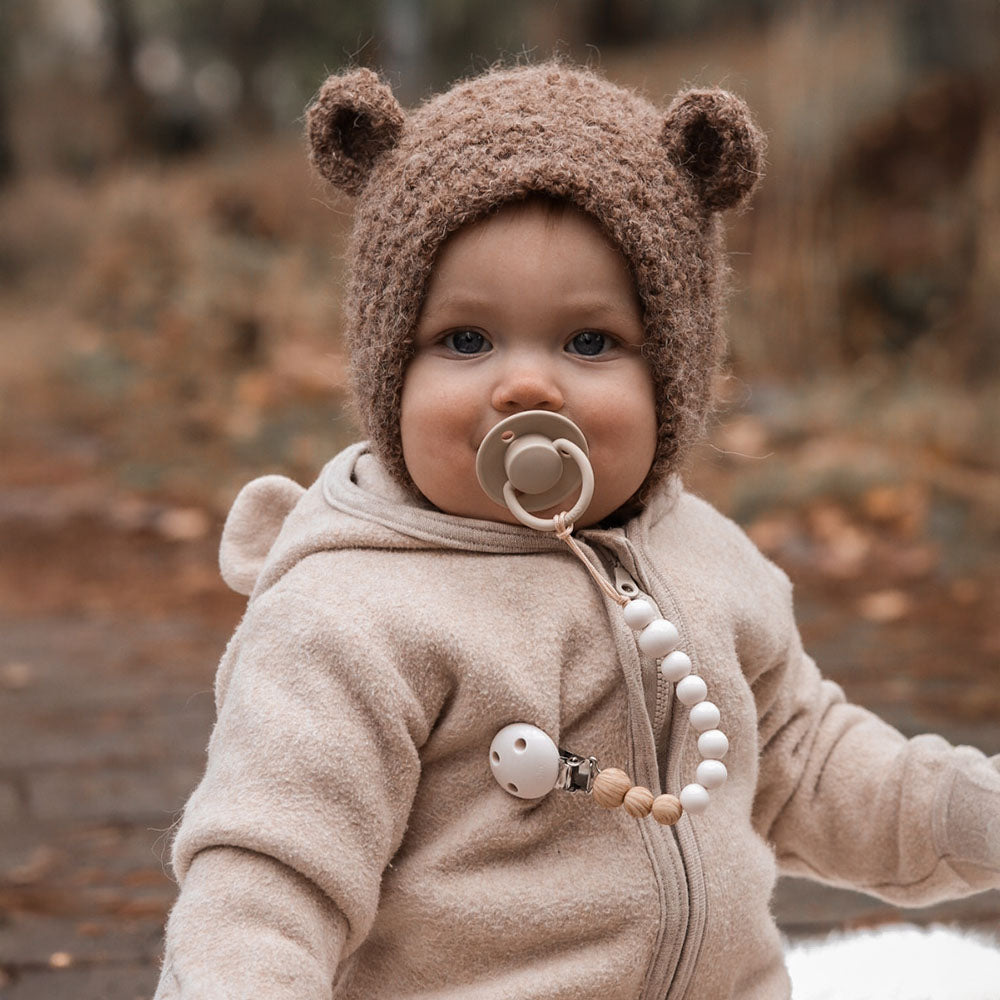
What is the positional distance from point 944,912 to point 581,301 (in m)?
1.15

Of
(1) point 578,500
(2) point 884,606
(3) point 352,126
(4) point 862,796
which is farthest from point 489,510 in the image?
(2) point 884,606

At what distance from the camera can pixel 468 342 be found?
94cm

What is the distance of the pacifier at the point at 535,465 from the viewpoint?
0.90m

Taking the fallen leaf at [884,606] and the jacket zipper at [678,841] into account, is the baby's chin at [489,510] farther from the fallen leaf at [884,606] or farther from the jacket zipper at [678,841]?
the fallen leaf at [884,606]

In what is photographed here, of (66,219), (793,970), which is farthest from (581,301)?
(66,219)

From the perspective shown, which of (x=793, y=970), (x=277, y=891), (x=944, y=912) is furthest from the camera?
(x=944, y=912)

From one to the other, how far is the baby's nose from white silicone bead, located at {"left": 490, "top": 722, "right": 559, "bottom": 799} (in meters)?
0.22

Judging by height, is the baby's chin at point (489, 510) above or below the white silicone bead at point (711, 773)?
above

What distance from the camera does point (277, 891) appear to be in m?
0.82

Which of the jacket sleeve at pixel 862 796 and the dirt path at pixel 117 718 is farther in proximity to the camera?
the dirt path at pixel 117 718

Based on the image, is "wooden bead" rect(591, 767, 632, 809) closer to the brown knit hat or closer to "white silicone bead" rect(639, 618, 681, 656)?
"white silicone bead" rect(639, 618, 681, 656)

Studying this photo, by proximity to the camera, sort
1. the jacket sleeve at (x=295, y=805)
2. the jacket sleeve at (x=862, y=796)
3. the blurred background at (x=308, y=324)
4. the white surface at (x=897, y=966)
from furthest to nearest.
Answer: the blurred background at (x=308, y=324), the white surface at (x=897, y=966), the jacket sleeve at (x=862, y=796), the jacket sleeve at (x=295, y=805)

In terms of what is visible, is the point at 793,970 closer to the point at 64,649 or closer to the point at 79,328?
the point at 64,649

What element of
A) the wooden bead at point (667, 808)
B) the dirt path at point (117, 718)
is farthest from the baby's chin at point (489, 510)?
the dirt path at point (117, 718)
